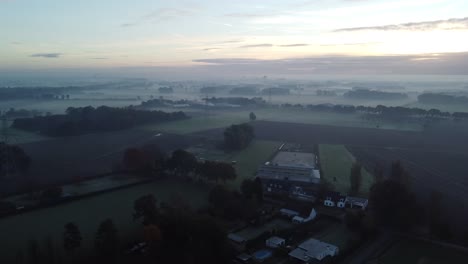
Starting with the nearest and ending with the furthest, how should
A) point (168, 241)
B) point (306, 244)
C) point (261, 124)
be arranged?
point (168, 241) < point (306, 244) < point (261, 124)

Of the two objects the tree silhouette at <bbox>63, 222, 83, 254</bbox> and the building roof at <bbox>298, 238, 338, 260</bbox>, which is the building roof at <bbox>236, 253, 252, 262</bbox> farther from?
the tree silhouette at <bbox>63, 222, 83, 254</bbox>

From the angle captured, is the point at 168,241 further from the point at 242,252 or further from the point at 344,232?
the point at 344,232

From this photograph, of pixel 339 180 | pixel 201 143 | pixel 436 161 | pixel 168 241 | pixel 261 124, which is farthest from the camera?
pixel 261 124

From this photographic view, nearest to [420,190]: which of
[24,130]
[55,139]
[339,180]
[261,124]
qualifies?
[339,180]

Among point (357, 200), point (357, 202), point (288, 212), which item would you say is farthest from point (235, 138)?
point (357, 202)

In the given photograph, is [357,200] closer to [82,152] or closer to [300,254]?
[300,254]

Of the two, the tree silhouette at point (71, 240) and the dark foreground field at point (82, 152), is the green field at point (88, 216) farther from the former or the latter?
the dark foreground field at point (82, 152)
